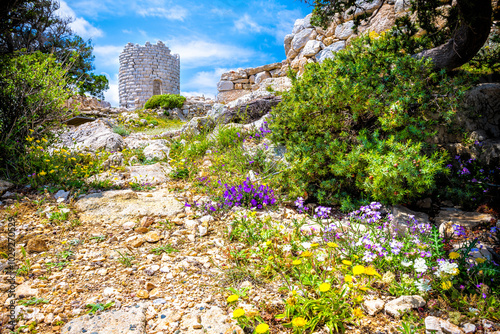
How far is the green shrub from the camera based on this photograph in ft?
9.05

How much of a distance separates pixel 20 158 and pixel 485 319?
6018 millimetres

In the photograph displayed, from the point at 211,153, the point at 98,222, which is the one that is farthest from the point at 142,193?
the point at 211,153

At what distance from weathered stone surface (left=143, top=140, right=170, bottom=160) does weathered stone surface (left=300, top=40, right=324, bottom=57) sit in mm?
6986

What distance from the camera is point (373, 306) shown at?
1801mm

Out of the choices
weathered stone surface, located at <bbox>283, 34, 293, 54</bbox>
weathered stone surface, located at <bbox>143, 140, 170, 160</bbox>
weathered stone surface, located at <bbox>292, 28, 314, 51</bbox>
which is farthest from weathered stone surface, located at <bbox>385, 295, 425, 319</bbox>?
weathered stone surface, located at <bbox>283, 34, 293, 54</bbox>

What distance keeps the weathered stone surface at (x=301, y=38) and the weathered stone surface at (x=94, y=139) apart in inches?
322

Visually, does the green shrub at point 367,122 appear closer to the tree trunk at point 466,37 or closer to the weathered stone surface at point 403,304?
the tree trunk at point 466,37

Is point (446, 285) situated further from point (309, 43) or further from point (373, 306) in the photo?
point (309, 43)

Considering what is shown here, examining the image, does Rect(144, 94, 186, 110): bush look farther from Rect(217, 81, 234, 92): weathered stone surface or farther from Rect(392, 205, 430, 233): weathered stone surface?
Rect(392, 205, 430, 233): weathered stone surface

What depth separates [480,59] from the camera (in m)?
4.23

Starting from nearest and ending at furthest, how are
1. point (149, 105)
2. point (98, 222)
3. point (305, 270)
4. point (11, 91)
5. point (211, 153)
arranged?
1. point (305, 270)
2. point (98, 222)
3. point (11, 91)
4. point (211, 153)
5. point (149, 105)

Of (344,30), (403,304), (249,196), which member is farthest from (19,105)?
(344,30)

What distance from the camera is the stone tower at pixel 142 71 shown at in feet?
70.4

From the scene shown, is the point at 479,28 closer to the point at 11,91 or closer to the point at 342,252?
the point at 342,252
